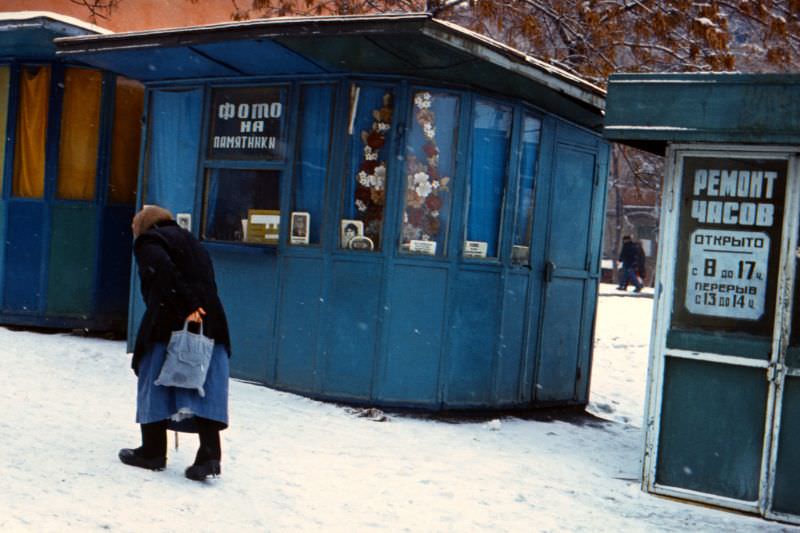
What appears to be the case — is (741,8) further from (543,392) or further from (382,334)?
(382,334)

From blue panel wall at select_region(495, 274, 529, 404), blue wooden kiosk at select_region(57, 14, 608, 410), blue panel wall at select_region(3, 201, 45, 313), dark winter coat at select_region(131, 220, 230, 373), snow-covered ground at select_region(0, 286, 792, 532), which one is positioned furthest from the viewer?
blue panel wall at select_region(3, 201, 45, 313)

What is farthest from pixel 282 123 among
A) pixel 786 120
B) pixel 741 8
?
pixel 741 8

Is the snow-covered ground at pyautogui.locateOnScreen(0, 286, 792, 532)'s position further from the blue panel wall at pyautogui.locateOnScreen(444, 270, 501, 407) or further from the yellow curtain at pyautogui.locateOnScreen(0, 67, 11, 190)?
the yellow curtain at pyautogui.locateOnScreen(0, 67, 11, 190)

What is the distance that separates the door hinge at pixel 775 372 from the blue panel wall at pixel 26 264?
735 centimetres

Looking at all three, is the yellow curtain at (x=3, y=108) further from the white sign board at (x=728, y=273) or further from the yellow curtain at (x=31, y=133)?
the white sign board at (x=728, y=273)

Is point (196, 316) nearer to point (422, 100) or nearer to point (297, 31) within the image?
point (297, 31)

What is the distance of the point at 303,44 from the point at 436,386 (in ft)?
9.69

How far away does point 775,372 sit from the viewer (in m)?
6.06

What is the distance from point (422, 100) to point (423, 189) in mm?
726

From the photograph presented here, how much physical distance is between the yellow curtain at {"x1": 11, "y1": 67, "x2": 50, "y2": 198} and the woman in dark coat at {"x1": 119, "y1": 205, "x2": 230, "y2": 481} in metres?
5.38

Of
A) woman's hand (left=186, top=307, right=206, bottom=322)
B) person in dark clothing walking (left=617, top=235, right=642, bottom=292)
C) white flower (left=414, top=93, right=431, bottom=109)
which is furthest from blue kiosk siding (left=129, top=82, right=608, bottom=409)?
person in dark clothing walking (left=617, top=235, right=642, bottom=292)

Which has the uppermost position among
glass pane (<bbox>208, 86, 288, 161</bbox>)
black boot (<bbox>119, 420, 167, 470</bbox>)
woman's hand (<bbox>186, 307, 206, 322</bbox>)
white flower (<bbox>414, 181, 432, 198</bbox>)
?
glass pane (<bbox>208, 86, 288, 161</bbox>)

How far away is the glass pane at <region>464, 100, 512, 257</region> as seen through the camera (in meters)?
8.34

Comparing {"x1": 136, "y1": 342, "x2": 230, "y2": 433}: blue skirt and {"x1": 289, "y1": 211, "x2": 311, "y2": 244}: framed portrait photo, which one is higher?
{"x1": 289, "y1": 211, "x2": 311, "y2": 244}: framed portrait photo
